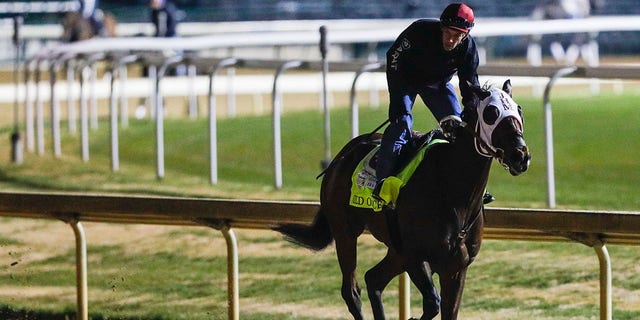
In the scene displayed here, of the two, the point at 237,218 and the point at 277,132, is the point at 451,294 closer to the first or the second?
the point at 237,218

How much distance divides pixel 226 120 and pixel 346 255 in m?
12.2

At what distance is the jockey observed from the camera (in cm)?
659

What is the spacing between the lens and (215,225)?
7.86m

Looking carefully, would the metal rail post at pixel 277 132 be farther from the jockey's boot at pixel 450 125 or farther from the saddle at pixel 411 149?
the jockey's boot at pixel 450 125

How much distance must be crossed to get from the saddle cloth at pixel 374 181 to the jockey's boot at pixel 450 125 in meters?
0.14

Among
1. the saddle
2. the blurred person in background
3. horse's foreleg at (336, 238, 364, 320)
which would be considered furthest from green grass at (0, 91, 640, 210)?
the saddle

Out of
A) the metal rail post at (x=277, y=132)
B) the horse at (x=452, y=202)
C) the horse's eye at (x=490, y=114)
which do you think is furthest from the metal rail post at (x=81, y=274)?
the metal rail post at (x=277, y=132)

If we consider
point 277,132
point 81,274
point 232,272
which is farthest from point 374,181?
point 277,132

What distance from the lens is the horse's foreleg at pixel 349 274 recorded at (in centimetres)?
727

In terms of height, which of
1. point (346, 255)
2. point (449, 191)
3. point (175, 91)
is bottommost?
point (175, 91)

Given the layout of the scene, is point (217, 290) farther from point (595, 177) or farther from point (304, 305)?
point (595, 177)

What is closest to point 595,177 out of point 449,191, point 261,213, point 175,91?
point 261,213

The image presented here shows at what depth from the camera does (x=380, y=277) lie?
7.12m

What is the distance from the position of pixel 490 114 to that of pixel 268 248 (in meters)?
5.17
